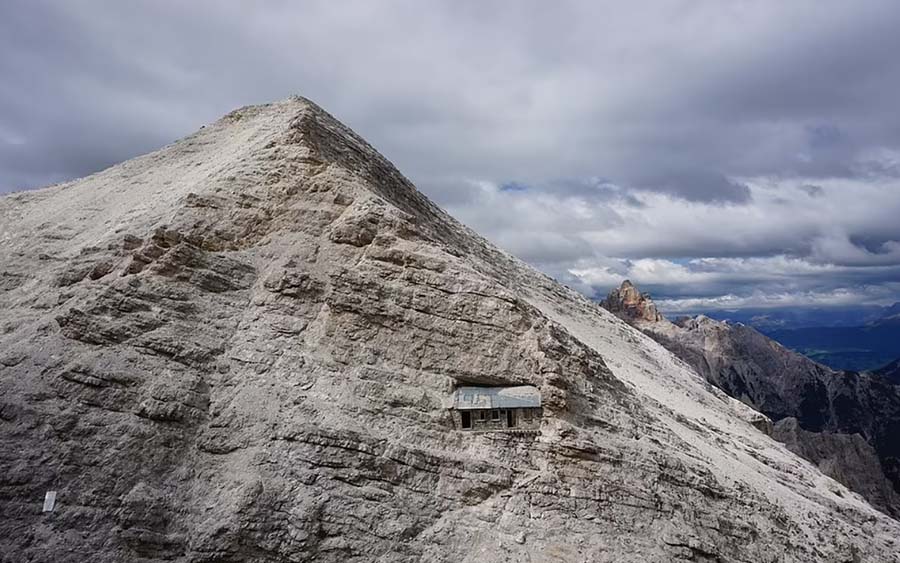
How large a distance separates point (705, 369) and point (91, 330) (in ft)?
337

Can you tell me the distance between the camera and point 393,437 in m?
17.0

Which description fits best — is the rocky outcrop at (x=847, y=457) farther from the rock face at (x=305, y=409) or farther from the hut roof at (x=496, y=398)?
the hut roof at (x=496, y=398)

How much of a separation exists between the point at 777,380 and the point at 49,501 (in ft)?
431

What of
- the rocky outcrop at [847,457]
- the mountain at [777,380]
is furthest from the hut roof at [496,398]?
the mountain at [777,380]

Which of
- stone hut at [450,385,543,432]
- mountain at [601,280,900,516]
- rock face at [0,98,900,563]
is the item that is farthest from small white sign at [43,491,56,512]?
mountain at [601,280,900,516]

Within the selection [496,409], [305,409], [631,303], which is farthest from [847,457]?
[305,409]

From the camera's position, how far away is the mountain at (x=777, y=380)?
4107 inches

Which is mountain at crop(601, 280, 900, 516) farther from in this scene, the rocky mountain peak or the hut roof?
the hut roof

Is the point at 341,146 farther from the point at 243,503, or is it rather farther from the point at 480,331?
the point at 243,503

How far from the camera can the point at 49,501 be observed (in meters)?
14.1

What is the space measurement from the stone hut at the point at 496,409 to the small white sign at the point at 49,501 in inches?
437

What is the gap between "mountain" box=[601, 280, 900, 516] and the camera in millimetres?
104312

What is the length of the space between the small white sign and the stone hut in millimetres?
11091

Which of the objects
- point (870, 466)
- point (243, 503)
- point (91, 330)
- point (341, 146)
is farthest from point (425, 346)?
point (870, 466)
